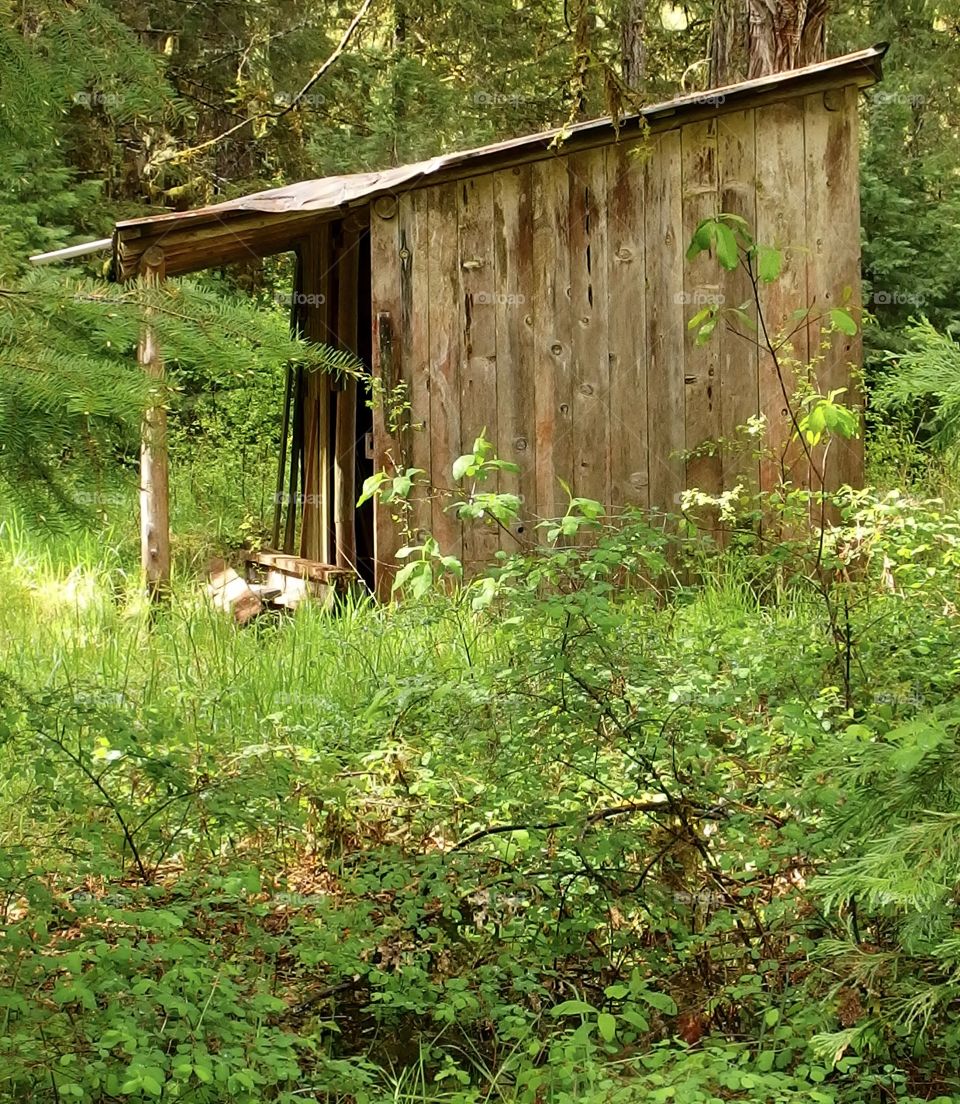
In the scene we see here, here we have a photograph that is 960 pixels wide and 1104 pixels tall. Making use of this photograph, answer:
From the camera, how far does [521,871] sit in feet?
13.3

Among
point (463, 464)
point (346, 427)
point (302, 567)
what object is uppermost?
point (346, 427)

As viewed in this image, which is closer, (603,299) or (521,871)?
(521,871)

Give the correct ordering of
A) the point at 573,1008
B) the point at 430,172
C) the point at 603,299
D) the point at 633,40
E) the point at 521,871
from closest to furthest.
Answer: the point at 573,1008, the point at 521,871, the point at 430,172, the point at 603,299, the point at 633,40

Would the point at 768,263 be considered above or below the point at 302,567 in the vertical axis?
above

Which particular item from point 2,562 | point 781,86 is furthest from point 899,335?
point 2,562

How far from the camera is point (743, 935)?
3777 millimetres

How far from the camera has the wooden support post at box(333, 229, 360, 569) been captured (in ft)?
31.5

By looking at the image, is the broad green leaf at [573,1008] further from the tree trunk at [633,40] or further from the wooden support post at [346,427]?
the tree trunk at [633,40]

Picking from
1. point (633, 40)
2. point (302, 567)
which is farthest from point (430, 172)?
point (633, 40)

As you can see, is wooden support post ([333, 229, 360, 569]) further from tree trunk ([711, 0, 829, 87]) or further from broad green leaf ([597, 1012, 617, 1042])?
broad green leaf ([597, 1012, 617, 1042])

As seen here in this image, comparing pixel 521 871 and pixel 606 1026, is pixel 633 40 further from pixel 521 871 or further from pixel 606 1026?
pixel 606 1026

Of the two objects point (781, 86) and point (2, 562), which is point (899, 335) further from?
point (2, 562)

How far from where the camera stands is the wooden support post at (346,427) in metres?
9.61

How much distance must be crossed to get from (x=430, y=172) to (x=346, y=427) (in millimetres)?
2294
